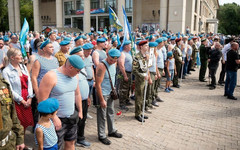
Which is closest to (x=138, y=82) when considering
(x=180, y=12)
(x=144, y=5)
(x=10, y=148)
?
(x=10, y=148)

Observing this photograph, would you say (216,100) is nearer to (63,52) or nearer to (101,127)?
(101,127)

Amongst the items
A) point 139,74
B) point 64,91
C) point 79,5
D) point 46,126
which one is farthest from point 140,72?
point 79,5

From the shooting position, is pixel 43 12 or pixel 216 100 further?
pixel 43 12

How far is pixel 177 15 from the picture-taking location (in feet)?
83.2

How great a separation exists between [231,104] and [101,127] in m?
5.16

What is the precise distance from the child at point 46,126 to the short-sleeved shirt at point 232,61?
7.06m

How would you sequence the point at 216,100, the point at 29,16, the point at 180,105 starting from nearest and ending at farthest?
the point at 180,105
the point at 216,100
the point at 29,16

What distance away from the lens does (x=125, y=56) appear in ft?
19.9

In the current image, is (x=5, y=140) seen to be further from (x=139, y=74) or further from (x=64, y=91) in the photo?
(x=139, y=74)

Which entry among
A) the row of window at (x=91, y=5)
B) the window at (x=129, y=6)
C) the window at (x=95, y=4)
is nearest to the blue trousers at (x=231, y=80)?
the window at (x=129, y=6)

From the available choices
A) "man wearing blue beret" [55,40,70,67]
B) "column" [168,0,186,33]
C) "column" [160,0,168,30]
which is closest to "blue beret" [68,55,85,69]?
"man wearing blue beret" [55,40,70,67]

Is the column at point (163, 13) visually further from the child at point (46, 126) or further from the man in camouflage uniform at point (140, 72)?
the child at point (46, 126)

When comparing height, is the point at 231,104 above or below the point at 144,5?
below

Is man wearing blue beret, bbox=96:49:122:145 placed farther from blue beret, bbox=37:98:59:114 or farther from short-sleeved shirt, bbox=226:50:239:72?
short-sleeved shirt, bbox=226:50:239:72
